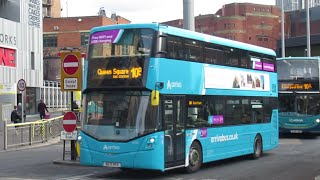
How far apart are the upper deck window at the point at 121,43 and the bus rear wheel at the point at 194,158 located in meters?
2.98

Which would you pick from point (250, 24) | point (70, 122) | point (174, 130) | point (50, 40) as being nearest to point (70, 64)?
point (70, 122)

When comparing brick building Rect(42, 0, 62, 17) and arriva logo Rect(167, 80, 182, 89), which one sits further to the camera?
brick building Rect(42, 0, 62, 17)

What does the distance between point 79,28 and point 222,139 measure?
236 ft

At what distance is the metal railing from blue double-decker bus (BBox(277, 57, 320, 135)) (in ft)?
39.2

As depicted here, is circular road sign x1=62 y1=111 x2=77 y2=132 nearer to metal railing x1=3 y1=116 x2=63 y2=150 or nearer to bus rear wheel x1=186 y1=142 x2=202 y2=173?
bus rear wheel x1=186 y1=142 x2=202 y2=173

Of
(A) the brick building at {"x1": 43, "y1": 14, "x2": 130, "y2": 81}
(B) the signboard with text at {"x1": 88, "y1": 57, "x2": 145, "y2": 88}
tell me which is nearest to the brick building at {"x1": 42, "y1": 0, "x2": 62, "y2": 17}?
(A) the brick building at {"x1": 43, "y1": 14, "x2": 130, "y2": 81}

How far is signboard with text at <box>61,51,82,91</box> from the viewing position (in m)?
15.8

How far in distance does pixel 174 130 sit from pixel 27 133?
12.3m

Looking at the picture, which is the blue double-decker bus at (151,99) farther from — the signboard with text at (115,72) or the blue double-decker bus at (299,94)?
the blue double-decker bus at (299,94)

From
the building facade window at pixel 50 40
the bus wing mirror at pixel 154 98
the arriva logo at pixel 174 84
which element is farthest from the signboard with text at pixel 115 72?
the building facade window at pixel 50 40

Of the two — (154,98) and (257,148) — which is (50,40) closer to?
(257,148)

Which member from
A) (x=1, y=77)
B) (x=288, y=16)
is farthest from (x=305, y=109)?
(x=288, y=16)

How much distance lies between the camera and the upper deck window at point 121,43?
12.3 metres

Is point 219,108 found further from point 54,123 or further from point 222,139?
point 54,123
